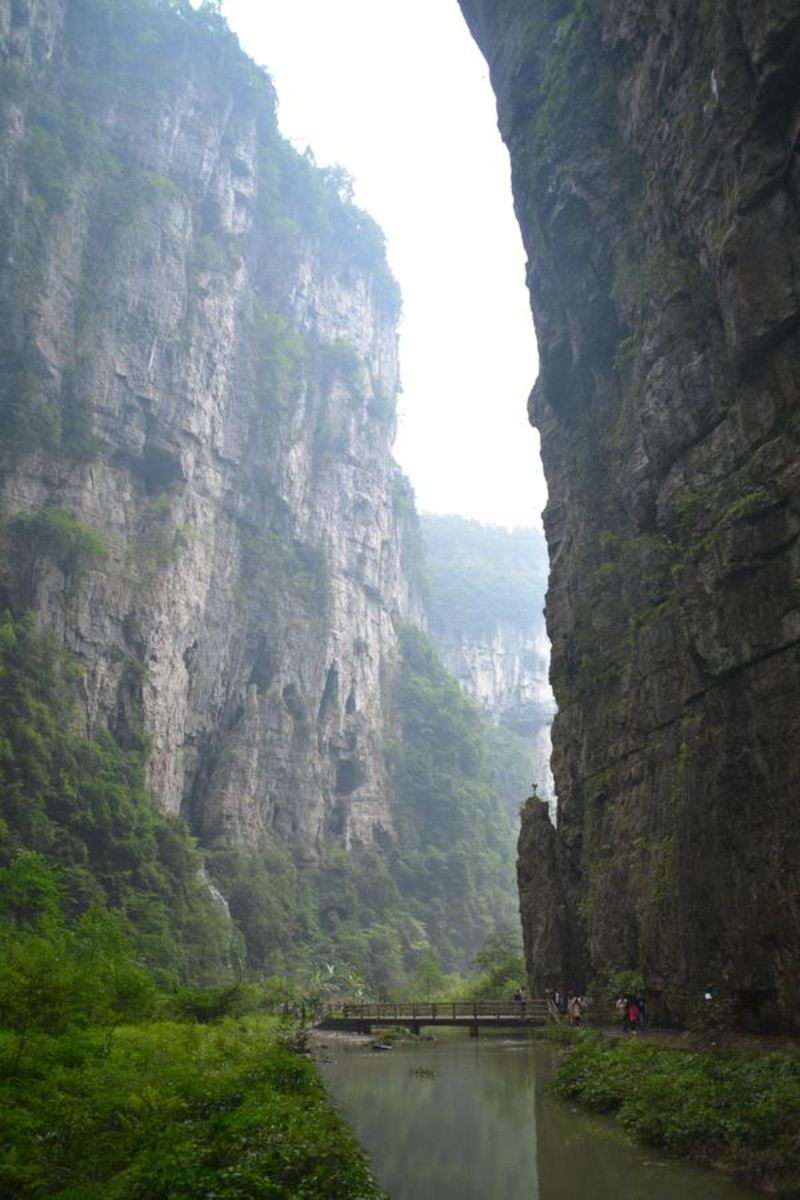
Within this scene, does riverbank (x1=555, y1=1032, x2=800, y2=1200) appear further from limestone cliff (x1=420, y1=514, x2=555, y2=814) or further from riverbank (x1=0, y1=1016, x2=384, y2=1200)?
limestone cliff (x1=420, y1=514, x2=555, y2=814)

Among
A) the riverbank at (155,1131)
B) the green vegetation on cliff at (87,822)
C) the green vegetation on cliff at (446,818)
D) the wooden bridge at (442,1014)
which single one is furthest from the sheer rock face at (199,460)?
the riverbank at (155,1131)

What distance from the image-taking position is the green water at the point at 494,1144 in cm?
979

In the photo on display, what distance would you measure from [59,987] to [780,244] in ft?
62.0

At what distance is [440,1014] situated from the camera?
118 feet

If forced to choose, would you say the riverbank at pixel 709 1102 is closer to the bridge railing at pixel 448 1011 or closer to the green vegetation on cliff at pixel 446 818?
the bridge railing at pixel 448 1011

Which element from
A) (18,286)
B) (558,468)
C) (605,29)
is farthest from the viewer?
(18,286)

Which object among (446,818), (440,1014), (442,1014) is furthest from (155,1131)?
(446,818)

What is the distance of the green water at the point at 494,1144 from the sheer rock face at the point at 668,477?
4505 mm

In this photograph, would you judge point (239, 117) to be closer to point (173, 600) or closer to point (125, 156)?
point (125, 156)

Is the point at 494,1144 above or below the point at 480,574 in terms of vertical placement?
below

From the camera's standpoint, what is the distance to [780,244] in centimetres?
1702

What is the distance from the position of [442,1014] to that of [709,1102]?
2495 cm

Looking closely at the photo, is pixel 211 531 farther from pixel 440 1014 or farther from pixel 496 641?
pixel 496 641

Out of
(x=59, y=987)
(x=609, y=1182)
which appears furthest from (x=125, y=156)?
(x=609, y=1182)
